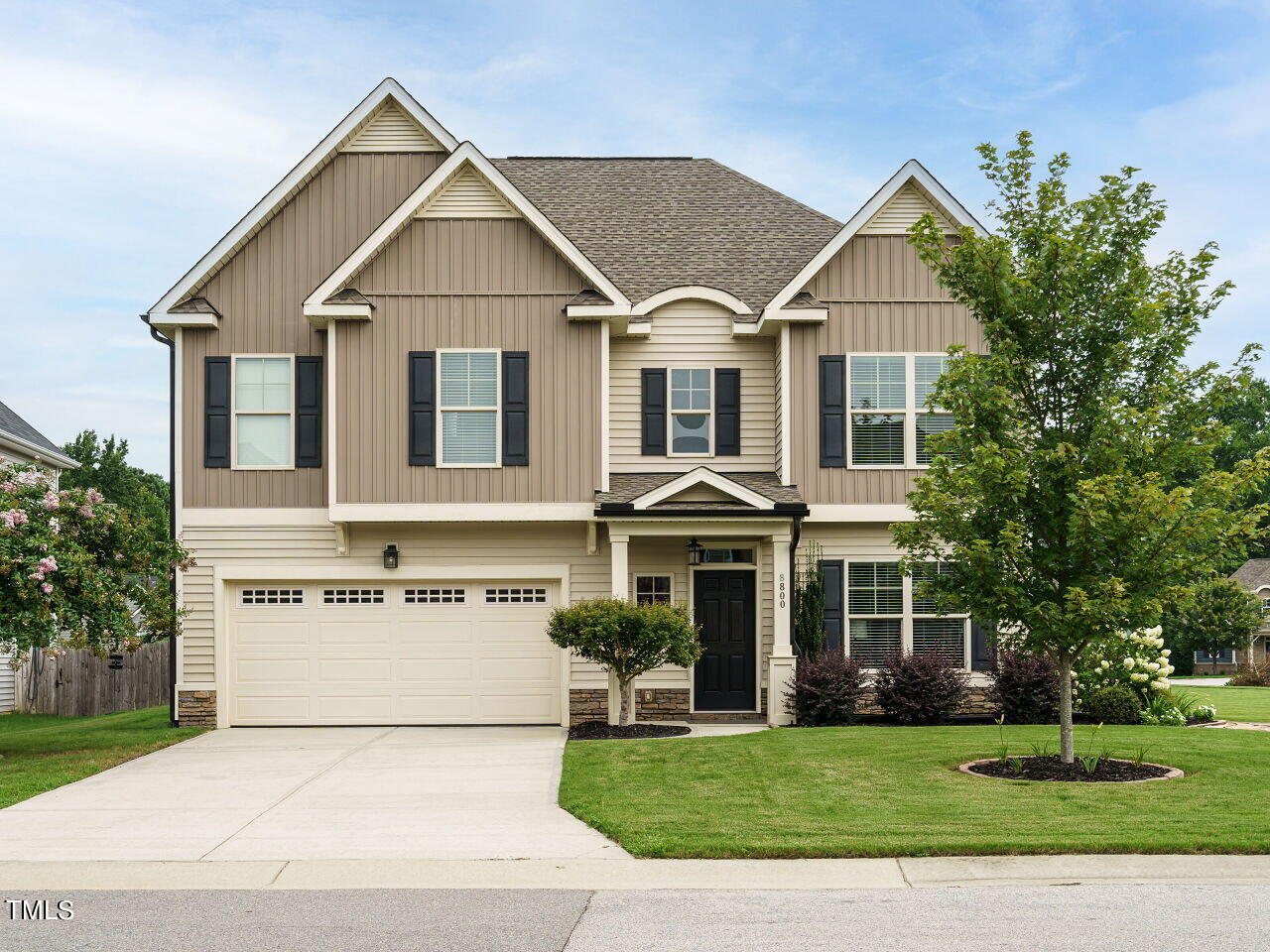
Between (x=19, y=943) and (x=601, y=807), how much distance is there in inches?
191

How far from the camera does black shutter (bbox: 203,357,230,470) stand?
17641mm

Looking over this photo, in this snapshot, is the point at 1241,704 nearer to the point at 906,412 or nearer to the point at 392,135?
the point at 906,412

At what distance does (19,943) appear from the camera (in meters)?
6.64

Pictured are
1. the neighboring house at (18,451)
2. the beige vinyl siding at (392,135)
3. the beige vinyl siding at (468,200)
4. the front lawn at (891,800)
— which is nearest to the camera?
the front lawn at (891,800)

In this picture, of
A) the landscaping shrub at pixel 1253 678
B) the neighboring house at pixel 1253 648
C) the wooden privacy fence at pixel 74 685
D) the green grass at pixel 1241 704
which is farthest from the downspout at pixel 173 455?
the neighboring house at pixel 1253 648

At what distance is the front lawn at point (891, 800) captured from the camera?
8.79m

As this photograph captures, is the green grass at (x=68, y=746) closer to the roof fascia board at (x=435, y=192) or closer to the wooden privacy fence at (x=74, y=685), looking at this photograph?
the wooden privacy fence at (x=74, y=685)

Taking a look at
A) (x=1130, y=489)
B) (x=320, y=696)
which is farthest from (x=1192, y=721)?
(x=320, y=696)

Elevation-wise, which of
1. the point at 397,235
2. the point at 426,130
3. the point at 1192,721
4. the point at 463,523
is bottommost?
the point at 1192,721

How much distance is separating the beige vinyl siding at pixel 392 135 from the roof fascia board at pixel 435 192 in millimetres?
1465

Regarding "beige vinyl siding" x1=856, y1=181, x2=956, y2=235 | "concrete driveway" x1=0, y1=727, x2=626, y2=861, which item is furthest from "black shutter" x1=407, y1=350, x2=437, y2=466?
"beige vinyl siding" x1=856, y1=181, x2=956, y2=235

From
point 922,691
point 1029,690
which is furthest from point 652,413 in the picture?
point 1029,690

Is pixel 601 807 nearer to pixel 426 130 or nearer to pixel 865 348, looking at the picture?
pixel 865 348

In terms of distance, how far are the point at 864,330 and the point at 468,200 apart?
232 inches
